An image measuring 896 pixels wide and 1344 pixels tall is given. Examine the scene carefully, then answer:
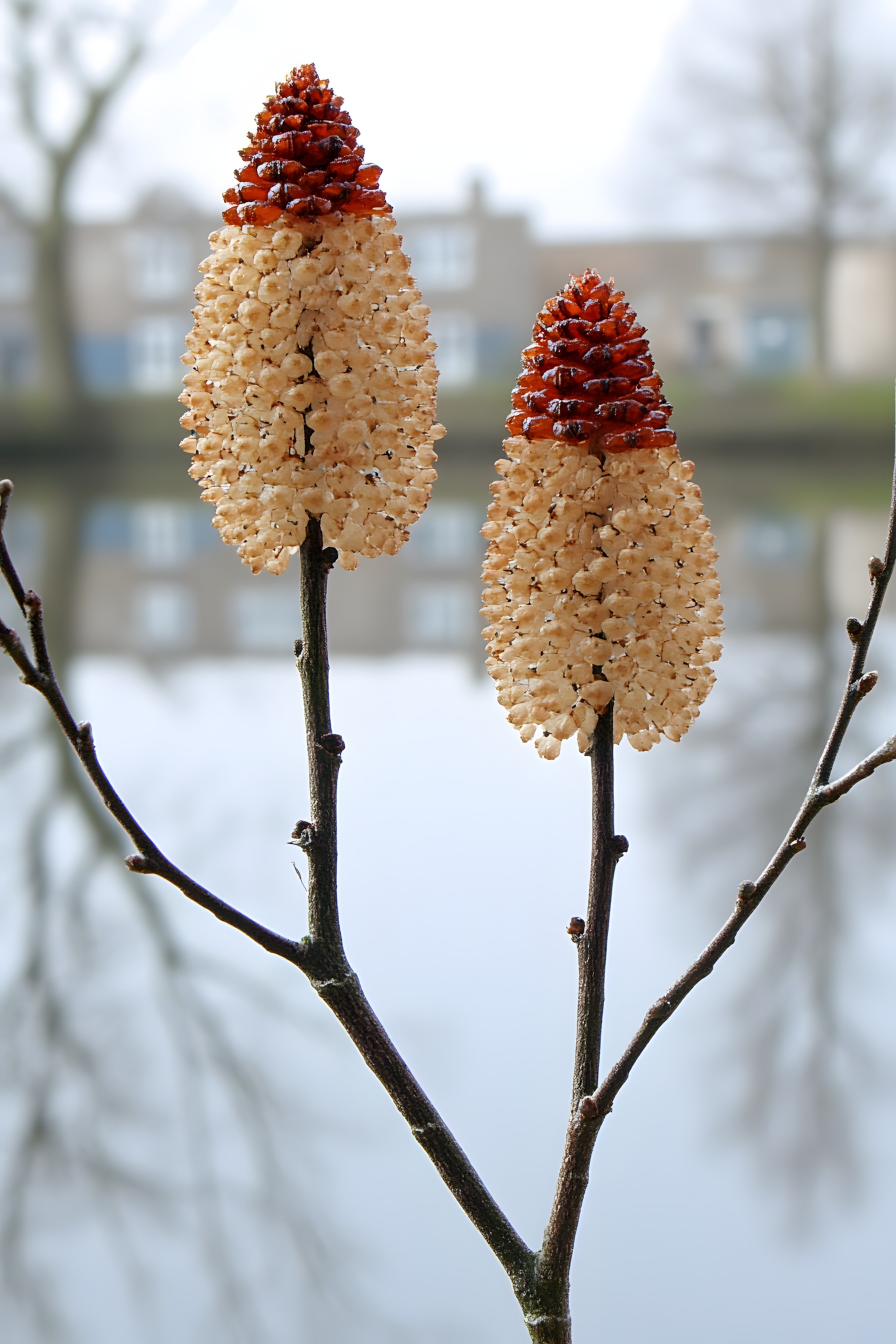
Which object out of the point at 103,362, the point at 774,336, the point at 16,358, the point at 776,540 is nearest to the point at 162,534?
the point at 776,540

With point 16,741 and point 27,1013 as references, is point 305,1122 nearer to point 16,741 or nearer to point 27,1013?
point 27,1013

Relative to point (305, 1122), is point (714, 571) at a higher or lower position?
higher

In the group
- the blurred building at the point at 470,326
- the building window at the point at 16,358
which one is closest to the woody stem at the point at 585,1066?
the blurred building at the point at 470,326

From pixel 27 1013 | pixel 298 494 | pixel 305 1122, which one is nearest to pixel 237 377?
pixel 298 494

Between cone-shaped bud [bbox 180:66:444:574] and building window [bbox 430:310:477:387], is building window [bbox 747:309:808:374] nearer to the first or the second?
building window [bbox 430:310:477:387]

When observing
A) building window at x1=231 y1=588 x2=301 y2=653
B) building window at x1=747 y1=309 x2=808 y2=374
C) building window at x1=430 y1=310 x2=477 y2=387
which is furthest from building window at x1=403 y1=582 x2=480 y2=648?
building window at x1=747 y1=309 x2=808 y2=374

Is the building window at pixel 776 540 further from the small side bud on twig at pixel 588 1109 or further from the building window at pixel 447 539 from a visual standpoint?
the small side bud on twig at pixel 588 1109

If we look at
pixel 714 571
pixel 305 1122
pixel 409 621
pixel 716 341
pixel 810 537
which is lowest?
pixel 305 1122

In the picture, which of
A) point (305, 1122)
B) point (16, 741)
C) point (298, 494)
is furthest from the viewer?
point (16, 741)
